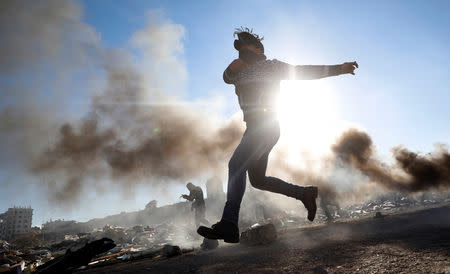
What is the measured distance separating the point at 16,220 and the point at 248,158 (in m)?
112

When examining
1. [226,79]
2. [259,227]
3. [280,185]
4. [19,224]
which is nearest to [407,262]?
[280,185]

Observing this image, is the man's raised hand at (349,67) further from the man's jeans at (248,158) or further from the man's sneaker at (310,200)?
the man's sneaker at (310,200)

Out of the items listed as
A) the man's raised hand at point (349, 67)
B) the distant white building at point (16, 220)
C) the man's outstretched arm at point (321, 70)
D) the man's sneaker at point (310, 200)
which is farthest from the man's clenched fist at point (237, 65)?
the distant white building at point (16, 220)

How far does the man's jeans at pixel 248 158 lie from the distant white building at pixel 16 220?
103887 millimetres

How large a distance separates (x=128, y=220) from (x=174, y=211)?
1595 cm

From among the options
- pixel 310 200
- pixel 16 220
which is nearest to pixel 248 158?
pixel 310 200

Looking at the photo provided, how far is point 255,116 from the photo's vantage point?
1.96 meters

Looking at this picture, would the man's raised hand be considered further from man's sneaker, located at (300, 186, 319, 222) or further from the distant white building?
the distant white building

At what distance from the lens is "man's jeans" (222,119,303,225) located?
183 cm

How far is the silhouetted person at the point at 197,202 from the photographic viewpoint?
27.0 feet

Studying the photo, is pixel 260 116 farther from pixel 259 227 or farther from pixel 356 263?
pixel 259 227

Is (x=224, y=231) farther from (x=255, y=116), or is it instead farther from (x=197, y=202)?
(x=197, y=202)

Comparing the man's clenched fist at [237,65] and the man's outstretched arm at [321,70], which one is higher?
the man's clenched fist at [237,65]

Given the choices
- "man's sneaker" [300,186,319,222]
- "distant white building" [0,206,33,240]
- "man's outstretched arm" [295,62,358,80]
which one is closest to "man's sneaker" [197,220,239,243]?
"man's sneaker" [300,186,319,222]
